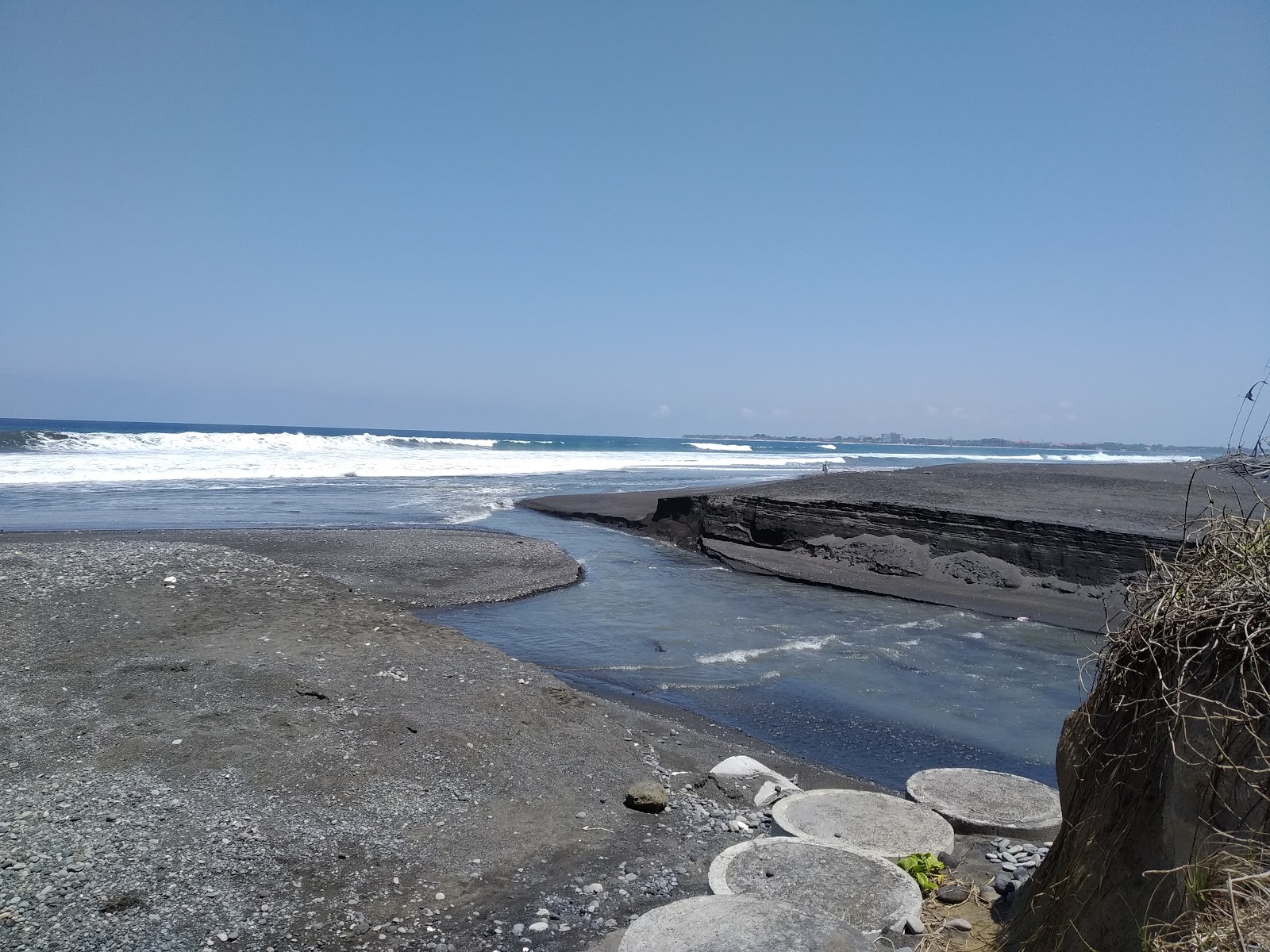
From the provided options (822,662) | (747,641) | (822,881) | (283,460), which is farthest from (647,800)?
(283,460)

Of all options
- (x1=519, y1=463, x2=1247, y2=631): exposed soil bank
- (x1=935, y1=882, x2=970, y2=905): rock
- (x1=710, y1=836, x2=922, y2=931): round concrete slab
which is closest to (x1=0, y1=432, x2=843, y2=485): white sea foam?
(x1=519, y1=463, x2=1247, y2=631): exposed soil bank

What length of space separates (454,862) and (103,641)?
573 centimetres

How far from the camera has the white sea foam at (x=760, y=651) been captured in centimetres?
1190

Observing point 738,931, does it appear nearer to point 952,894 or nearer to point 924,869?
point 952,894

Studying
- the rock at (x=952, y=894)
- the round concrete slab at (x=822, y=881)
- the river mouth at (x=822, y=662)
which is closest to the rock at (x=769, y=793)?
the river mouth at (x=822, y=662)

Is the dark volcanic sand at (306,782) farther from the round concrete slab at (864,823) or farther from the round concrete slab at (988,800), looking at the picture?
the round concrete slab at (988,800)

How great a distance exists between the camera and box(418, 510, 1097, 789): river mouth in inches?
360

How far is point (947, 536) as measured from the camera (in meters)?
18.4

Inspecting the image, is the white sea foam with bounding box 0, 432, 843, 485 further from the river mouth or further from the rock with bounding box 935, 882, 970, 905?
the rock with bounding box 935, 882, 970, 905

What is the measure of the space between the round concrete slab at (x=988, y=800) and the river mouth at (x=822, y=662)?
1.25m

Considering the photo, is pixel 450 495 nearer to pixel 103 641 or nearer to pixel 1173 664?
pixel 103 641

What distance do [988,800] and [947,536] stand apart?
12.7 metres

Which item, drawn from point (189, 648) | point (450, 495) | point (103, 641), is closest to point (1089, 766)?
point (189, 648)

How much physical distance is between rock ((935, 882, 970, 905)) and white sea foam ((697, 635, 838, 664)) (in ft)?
21.9
